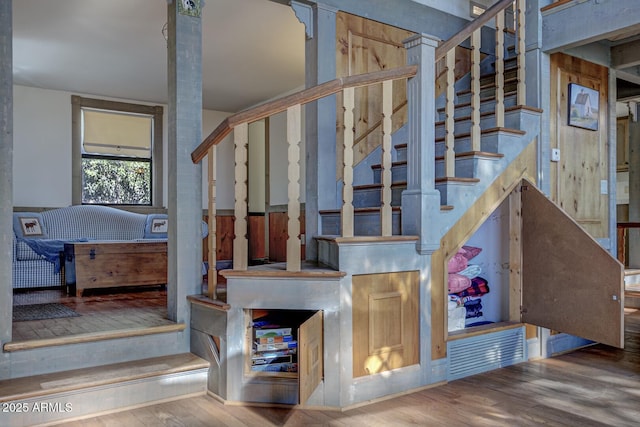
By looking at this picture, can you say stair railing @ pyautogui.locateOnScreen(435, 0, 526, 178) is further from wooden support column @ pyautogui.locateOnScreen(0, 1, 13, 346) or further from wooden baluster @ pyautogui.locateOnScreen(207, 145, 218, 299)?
wooden support column @ pyautogui.locateOnScreen(0, 1, 13, 346)

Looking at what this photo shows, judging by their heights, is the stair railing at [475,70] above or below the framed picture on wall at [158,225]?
above

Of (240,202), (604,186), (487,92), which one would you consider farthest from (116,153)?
(604,186)

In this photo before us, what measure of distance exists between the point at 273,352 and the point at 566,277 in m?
1.98

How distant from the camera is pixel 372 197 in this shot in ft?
11.9

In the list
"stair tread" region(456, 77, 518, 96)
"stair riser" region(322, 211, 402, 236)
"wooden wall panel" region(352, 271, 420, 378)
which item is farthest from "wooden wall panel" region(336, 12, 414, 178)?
"wooden wall panel" region(352, 271, 420, 378)

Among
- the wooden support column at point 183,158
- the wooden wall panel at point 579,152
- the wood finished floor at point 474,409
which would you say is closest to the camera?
the wood finished floor at point 474,409

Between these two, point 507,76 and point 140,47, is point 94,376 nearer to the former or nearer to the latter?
point 140,47

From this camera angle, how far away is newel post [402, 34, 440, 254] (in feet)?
9.62

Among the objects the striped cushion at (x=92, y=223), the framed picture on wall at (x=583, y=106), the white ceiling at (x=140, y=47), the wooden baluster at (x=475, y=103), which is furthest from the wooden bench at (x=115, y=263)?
the framed picture on wall at (x=583, y=106)

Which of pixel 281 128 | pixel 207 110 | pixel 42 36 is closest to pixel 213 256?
pixel 42 36

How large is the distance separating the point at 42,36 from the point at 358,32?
3281 millimetres

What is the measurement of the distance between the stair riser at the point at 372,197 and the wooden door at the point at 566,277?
0.93m

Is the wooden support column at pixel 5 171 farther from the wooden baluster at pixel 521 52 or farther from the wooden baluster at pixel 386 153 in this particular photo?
the wooden baluster at pixel 521 52

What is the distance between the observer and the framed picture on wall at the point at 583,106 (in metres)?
4.04
